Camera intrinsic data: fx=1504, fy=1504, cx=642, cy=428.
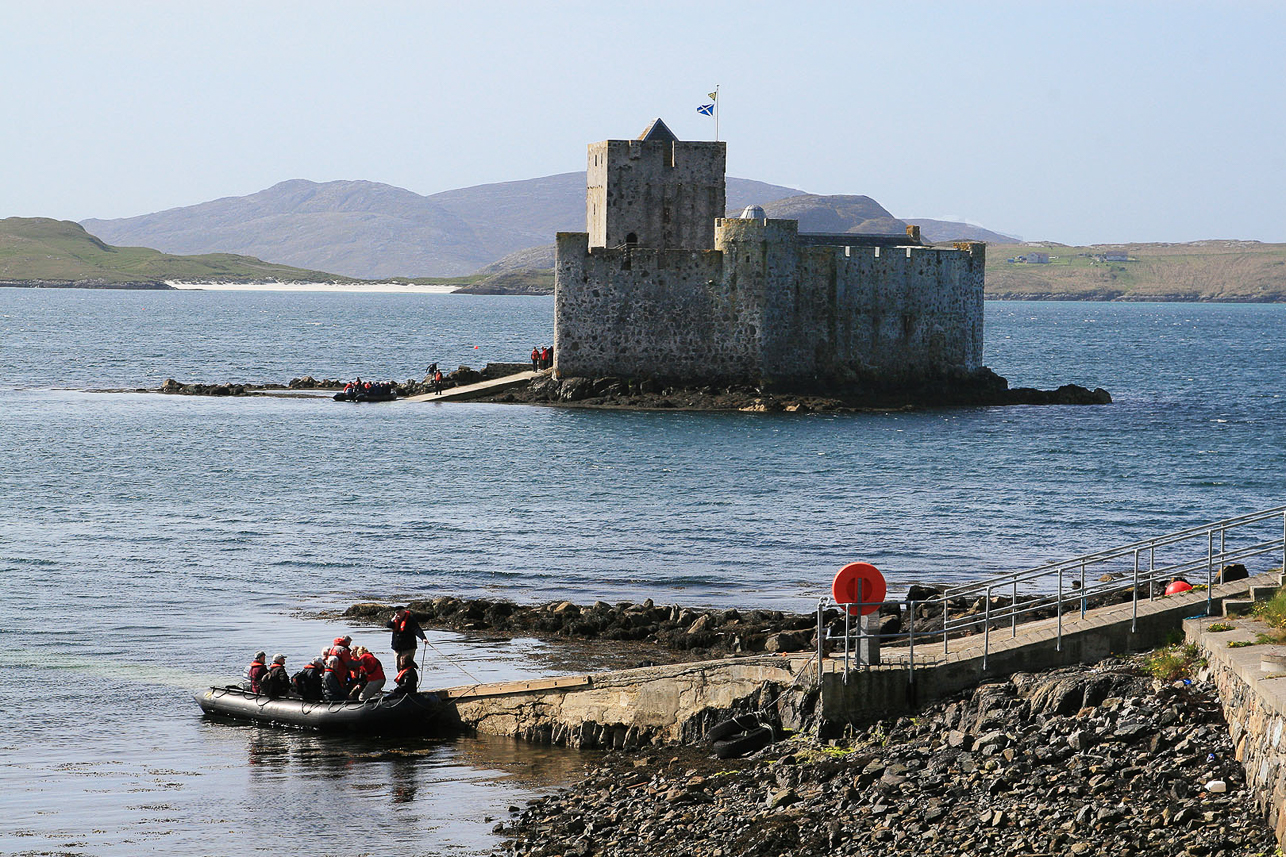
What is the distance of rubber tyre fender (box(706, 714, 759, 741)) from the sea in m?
1.61

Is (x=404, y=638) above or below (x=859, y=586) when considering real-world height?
below

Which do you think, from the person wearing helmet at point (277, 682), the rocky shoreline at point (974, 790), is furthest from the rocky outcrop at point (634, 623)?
the rocky shoreline at point (974, 790)

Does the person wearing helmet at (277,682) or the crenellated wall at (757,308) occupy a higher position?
the crenellated wall at (757,308)

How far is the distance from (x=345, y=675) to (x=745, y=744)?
555cm

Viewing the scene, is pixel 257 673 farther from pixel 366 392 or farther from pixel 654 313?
pixel 366 392

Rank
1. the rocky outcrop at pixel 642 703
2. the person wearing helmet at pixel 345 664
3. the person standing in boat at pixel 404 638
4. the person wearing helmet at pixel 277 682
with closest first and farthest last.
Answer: the rocky outcrop at pixel 642 703 → the person standing in boat at pixel 404 638 → the person wearing helmet at pixel 345 664 → the person wearing helmet at pixel 277 682

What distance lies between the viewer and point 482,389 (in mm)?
60875

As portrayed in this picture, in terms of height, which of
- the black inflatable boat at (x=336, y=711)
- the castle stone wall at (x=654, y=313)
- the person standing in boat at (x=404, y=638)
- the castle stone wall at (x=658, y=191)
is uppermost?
the castle stone wall at (x=658, y=191)

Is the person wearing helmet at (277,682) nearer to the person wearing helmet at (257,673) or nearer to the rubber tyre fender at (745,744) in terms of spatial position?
the person wearing helmet at (257,673)

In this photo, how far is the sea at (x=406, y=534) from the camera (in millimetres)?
15539

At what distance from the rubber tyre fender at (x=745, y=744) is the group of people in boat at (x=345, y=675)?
14.4ft

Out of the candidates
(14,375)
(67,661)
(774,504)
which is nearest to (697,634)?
(67,661)

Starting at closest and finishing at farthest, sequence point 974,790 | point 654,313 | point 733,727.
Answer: point 974,790 → point 733,727 → point 654,313

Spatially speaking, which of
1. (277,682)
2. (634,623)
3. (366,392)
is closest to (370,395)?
(366,392)
